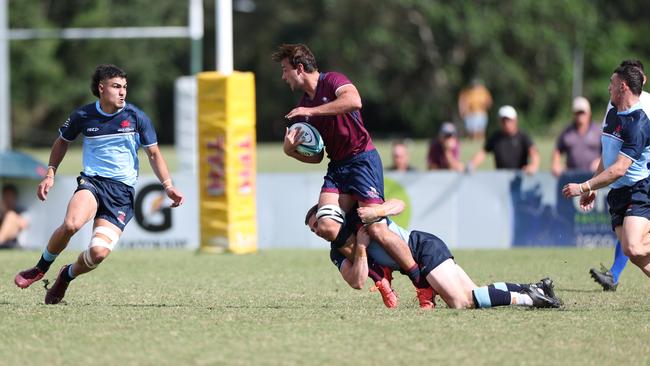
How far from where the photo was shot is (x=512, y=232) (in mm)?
16156

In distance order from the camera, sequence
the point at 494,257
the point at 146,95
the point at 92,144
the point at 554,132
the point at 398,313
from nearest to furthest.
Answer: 1. the point at 398,313
2. the point at 92,144
3. the point at 494,257
4. the point at 554,132
5. the point at 146,95

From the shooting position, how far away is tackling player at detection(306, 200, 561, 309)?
837 centimetres

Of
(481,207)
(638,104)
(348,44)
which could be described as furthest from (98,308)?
(348,44)

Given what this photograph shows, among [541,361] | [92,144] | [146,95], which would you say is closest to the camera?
[541,361]

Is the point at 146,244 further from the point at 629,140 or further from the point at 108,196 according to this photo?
the point at 629,140

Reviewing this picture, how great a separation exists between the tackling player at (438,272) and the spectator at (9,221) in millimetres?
8767

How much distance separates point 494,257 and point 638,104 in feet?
18.1

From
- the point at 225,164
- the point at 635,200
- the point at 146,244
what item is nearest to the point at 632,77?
the point at 635,200

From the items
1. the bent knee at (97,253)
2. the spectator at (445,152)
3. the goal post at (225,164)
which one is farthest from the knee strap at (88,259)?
the spectator at (445,152)

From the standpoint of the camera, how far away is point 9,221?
16.2 metres

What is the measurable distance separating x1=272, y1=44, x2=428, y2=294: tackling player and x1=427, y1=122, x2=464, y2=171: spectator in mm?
8166

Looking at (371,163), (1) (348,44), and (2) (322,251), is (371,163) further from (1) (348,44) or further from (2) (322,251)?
(1) (348,44)

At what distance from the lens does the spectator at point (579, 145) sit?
15281 mm

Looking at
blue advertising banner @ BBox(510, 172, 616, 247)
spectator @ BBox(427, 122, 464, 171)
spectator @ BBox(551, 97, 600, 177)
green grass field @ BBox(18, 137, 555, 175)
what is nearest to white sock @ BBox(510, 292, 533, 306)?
spectator @ BBox(551, 97, 600, 177)
